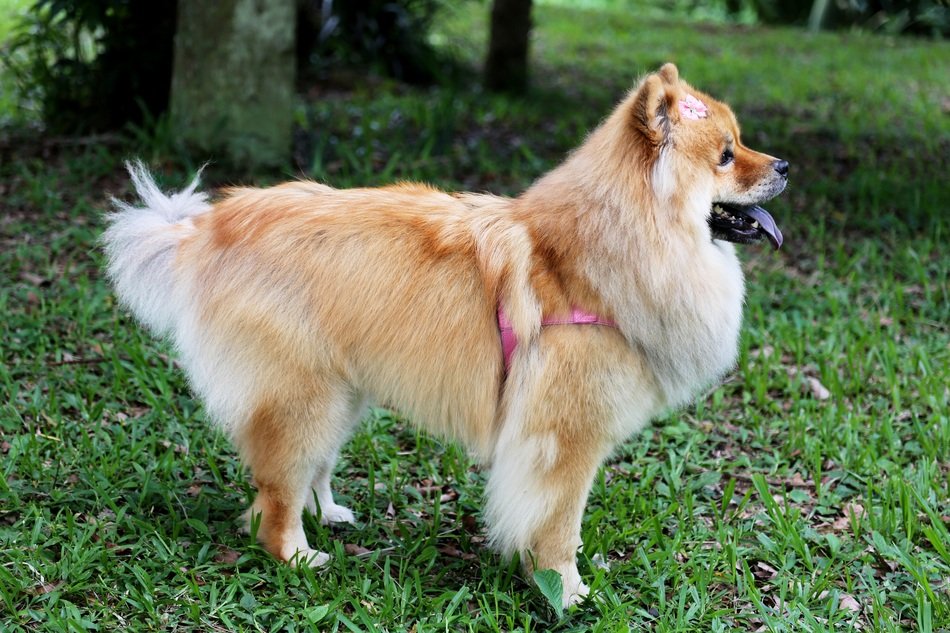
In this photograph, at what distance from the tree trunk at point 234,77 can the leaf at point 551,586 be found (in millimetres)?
4097

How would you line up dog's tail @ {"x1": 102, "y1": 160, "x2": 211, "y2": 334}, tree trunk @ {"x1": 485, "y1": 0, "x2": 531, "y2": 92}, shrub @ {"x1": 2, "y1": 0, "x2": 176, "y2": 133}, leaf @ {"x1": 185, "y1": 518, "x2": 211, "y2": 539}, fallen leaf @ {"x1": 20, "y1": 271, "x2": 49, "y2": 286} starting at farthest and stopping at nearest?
tree trunk @ {"x1": 485, "y1": 0, "x2": 531, "y2": 92}, shrub @ {"x1": 2, "y1": 0, "x2": 176, "y2": 133}, fallen leaf @ {"x1": 20, "y1": 271, "x2": 49, "y2": 286}, leaf @ {"x1": 185, "y1": 518, "x2": 211, "y2": 539}, dog's tail @ {"x1": 102, "y1": 160, "x2": 211, "y2": 334}

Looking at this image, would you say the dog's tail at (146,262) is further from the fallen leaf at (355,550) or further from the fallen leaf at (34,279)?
the fallen leaf at (34,279)

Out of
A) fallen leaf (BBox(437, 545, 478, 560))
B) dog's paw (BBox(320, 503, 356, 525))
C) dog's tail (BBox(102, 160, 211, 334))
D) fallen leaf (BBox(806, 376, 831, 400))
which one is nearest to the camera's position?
dog's tail (BBox(102, 160, 211, 334))

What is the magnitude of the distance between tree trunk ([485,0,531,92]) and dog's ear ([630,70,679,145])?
631 cm

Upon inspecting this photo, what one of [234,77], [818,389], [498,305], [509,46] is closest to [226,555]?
[498,305]

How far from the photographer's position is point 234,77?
6.31 meters

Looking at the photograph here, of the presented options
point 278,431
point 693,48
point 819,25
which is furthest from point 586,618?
point 819,25

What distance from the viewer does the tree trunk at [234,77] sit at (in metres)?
6.21

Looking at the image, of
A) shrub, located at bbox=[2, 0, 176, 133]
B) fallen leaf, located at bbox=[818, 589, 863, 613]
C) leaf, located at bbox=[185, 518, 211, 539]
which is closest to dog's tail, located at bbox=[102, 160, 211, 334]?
leaf, located at bbox=[185, 518, 211, 539]

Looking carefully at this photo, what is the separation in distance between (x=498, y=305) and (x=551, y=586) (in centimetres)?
98

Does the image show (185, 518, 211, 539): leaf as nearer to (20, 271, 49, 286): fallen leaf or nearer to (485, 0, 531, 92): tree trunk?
(20, 271, 49, 286): fallen leaf

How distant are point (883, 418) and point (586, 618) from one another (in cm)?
207

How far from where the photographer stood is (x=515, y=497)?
3.28 meters

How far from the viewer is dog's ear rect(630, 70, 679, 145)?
2.97m
